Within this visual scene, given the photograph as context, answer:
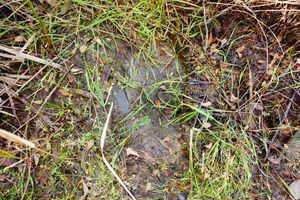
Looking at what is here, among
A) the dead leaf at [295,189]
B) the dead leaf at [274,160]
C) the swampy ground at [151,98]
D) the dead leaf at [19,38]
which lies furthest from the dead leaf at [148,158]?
the dead leaf at [19,38]

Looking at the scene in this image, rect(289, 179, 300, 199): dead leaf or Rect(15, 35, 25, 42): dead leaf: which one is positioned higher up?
Rect(15, 35, 25, 42): dead leaf

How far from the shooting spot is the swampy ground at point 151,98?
6.61 feet

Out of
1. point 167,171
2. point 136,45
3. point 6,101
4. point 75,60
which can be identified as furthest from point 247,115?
point 6,101

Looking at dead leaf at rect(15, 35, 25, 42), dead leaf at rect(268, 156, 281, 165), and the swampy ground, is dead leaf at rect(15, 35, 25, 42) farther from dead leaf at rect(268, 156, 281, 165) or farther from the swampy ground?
dead leaf at rect(268, 156, 281, 165)

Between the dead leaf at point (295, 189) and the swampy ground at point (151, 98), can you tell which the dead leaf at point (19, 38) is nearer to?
the swampy ground at point (151, 98)

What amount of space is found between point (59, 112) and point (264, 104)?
1.30m

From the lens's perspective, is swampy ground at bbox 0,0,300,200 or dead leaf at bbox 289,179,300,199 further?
dead leaf at bbox 289,179,300,199

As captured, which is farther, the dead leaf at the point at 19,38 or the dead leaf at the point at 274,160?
the dead leaf at the point at 274,160

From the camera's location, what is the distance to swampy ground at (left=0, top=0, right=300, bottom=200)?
201 centimetres

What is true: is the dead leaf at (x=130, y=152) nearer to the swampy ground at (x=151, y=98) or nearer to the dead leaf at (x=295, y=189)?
the swampy ground at (x=151, y=98)

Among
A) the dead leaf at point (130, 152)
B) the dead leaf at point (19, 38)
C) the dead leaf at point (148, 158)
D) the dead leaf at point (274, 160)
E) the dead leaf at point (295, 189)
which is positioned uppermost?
the dead leaf at point (19, 38)

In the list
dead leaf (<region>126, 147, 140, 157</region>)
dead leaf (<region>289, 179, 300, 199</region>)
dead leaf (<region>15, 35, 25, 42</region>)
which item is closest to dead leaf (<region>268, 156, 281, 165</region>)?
dead leaf (<region>289, 179, 300, 199</region>)

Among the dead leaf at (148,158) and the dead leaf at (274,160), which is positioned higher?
the dead leaf at (148,158)

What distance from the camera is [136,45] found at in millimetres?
2111
